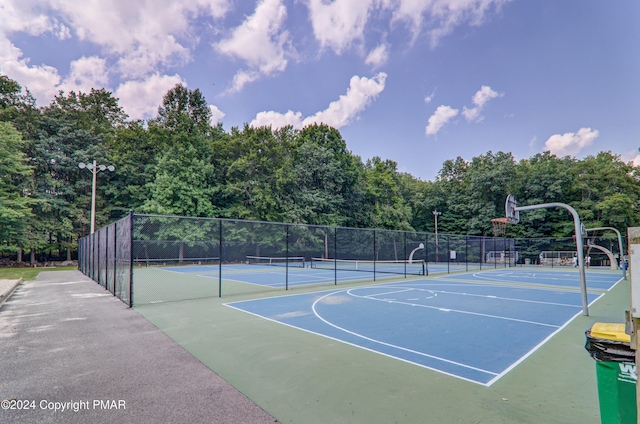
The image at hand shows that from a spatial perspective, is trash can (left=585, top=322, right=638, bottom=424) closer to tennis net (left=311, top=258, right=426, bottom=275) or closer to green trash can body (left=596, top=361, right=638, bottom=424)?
green trash can body (left=596, top=361, right=638, bottom=424)

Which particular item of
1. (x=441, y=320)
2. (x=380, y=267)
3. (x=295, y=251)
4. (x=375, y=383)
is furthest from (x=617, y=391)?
(x=295, y=251)

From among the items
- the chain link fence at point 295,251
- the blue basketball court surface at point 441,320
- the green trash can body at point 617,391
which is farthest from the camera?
the chain link fence at point 295,251

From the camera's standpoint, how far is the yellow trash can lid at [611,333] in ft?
7.48

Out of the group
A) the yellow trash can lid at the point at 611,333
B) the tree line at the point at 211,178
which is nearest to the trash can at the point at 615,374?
the yellow trash can lid at the point at 611,333

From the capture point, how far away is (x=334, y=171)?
37156 millimetres

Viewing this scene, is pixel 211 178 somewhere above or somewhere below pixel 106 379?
above

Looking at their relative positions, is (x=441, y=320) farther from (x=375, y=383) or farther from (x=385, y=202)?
(x=385, y=202)

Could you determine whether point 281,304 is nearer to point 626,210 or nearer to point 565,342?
point 565,342

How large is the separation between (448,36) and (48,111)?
34619mm

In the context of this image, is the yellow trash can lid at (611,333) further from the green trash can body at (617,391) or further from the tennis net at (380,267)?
the tennis net at (380,267)

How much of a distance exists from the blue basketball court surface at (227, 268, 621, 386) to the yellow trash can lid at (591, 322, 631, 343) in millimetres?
1678

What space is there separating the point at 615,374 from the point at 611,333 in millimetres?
282

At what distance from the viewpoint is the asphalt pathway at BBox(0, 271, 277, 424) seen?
3045mm

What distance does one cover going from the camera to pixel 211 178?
108ft
